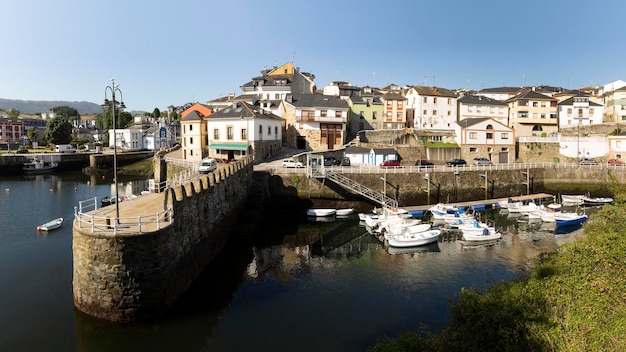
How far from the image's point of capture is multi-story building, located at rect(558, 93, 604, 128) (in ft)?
246

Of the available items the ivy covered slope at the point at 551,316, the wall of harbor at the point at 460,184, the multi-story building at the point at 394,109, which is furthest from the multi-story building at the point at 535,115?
the ivy covered slope at the point at 551,316

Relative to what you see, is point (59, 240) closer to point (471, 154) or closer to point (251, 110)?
point (251, 110)

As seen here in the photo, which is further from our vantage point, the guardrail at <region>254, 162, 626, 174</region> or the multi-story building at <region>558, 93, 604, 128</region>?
the multi-story building at <region>558, 93, 604, 128</region>

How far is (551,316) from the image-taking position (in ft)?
32.7

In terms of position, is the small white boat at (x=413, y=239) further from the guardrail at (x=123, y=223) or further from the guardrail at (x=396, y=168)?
the guardrail at (x=123, y=223)

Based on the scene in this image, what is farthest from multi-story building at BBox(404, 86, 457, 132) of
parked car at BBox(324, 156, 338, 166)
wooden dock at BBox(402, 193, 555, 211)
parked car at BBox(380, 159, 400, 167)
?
parked car at BBox(324, 156, 338, 166)

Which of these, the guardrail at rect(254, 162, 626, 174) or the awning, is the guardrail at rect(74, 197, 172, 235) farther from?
the awning

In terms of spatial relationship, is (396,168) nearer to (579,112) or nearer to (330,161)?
(330,161)

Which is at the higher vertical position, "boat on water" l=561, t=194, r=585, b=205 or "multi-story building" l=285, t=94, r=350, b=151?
"multi-story building" l=285, t=94, r=350, b=151

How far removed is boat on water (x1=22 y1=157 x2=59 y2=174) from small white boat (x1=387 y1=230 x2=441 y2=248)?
7178cm

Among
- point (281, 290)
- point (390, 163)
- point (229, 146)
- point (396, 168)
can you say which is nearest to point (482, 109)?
point (390, 163)

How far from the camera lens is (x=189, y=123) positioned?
6166 cm

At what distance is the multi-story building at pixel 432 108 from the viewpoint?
7481cm

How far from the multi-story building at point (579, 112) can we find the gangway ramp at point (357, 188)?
52126 millimetres
